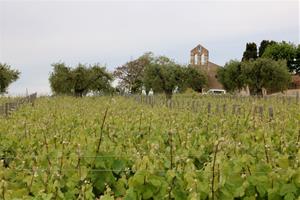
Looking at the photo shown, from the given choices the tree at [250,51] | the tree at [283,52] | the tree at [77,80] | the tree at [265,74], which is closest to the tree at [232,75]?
the tree at [265,74]

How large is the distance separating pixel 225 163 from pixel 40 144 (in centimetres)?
247

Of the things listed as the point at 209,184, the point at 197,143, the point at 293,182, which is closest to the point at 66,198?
the point at 209,184

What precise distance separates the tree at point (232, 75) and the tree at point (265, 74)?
35.7 inches

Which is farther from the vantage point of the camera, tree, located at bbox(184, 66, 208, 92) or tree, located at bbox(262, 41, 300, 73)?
tree, located at bbox(262, 41, 300, 73)

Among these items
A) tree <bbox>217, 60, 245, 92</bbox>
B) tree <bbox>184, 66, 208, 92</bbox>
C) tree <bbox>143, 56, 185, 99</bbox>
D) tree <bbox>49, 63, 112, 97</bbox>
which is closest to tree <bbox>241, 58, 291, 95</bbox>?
tree <bbox>217, 60, 245, 92</bbox>

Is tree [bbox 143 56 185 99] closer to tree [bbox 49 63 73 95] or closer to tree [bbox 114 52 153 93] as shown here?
tree [bbox 49 63 73 95]

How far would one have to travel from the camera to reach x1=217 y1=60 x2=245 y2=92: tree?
45344 millimetres

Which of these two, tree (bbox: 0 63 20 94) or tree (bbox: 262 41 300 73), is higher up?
tree (bbox: 262 41 300 73)

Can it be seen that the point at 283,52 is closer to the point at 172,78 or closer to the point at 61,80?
the point at 172,78

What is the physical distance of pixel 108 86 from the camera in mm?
49156

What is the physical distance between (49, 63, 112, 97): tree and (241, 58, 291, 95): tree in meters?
15.1

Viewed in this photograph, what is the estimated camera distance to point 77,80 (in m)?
47.2

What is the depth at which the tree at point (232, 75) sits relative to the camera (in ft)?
149

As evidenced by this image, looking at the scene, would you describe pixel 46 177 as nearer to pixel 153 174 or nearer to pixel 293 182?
pixel 153 174
